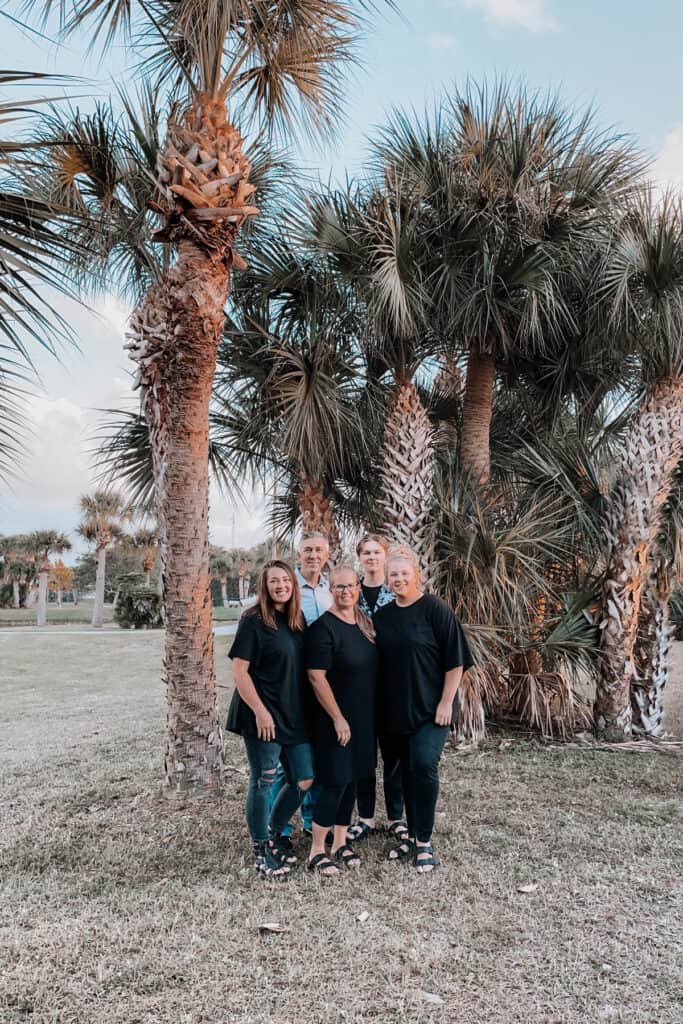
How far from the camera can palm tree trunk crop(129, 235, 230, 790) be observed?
5961 mm

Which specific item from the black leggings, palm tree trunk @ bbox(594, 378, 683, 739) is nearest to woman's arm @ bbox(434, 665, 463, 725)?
the black leggings

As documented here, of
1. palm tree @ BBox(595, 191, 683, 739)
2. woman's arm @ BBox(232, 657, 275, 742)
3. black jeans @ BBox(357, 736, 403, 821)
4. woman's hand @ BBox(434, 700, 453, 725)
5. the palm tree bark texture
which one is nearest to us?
woman's arm @ BBox(232, 657, 275, 742)

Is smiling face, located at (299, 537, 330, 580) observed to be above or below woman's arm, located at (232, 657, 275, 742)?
above

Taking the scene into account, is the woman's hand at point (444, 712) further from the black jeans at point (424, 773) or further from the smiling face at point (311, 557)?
the smiling face at point (311, 557)

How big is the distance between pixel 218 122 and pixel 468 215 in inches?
136

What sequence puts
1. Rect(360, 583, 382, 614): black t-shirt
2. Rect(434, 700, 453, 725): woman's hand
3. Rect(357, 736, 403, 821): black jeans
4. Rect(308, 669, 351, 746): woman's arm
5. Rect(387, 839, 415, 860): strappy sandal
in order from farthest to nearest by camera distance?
Rect(360, 583, 382, 614): black t-shirt → Rect(357, 736, 403, 821): black jeans → Rect(387, 839, 415, 860): strappy sandal → Rect(434, 700, 453, 725): woman's hand → Rect(308, 669, 351, 746): woman's arm

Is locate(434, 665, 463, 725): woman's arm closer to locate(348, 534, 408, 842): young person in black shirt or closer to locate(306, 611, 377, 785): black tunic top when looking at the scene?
locate(306, 611, 377, 785): black tunic top

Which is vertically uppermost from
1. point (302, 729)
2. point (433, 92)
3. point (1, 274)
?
point (433, 92)

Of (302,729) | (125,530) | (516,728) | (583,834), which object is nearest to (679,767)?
(516,728)

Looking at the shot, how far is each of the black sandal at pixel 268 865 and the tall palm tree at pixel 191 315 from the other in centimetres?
164

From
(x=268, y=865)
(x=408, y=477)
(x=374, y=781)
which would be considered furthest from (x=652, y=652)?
(x=268, y=865)

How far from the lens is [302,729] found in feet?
14.6

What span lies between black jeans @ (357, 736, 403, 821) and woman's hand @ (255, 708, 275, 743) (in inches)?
37.2

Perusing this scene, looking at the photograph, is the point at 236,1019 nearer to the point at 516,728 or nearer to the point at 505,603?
the point at 505,603
